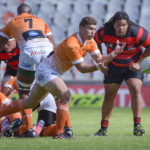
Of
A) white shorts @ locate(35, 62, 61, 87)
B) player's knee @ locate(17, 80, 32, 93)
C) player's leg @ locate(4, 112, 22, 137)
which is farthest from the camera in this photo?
player's knee @ locate(17, 80, 32, 93)

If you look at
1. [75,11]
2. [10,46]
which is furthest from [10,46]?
[75,11]

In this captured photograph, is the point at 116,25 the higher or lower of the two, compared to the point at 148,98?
higher

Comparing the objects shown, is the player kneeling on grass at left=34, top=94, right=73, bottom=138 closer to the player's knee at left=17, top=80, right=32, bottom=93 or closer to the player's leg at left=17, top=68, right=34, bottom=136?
the player's leg at left=17, top=68, right=34, bottom=136

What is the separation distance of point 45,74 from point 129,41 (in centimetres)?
136

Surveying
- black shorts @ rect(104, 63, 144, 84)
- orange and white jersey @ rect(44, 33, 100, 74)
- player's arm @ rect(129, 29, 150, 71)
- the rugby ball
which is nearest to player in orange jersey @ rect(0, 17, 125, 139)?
orange and white jersey @ rect(44, 33, 100, 74)

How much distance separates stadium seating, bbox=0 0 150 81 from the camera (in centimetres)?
1587

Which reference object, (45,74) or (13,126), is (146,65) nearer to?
(45,74)

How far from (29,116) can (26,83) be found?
1.50 feet

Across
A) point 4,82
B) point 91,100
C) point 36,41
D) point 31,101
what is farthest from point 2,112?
point 91,100

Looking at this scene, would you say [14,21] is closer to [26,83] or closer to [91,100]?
[26,83]

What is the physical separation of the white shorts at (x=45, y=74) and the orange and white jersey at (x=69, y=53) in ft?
0.18

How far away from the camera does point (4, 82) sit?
7.77m

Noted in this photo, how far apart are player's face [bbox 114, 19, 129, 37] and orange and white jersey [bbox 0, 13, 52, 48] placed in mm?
999

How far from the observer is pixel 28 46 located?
586 cm
